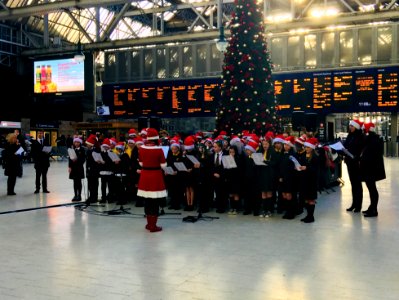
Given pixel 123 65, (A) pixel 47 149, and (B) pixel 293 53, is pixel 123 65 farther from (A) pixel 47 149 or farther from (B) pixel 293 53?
(A) pixel 47 149

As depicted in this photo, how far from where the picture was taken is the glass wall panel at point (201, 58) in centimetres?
2566

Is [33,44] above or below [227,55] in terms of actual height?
above

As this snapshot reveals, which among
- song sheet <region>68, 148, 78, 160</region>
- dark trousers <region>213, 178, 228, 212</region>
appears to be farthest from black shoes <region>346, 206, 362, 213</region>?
song sheet <region>68, 148, 78, 160</region>

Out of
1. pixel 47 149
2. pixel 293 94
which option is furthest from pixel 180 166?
pixel 293 94

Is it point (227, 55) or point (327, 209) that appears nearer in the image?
point (327, 209)

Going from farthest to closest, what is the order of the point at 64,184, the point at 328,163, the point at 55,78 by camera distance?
the point at 55,78, the point at 64,184, the point at 328,163

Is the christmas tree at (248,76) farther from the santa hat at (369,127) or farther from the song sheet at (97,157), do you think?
the song sheet at (97,157)

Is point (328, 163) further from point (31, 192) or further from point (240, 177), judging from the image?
point (31, 192)

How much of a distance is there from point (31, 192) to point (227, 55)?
23.3ft

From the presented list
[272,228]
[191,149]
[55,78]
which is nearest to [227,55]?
[191,149]

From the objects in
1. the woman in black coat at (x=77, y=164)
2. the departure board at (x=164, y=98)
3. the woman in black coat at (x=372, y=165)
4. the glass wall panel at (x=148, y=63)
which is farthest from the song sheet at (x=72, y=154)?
the glass wall panel at (x=148, y=63)

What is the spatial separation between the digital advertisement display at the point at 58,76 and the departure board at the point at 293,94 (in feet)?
7.11

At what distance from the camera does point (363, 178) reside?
341 inches

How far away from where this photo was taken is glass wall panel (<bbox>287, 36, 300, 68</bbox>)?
2339 centimetres
